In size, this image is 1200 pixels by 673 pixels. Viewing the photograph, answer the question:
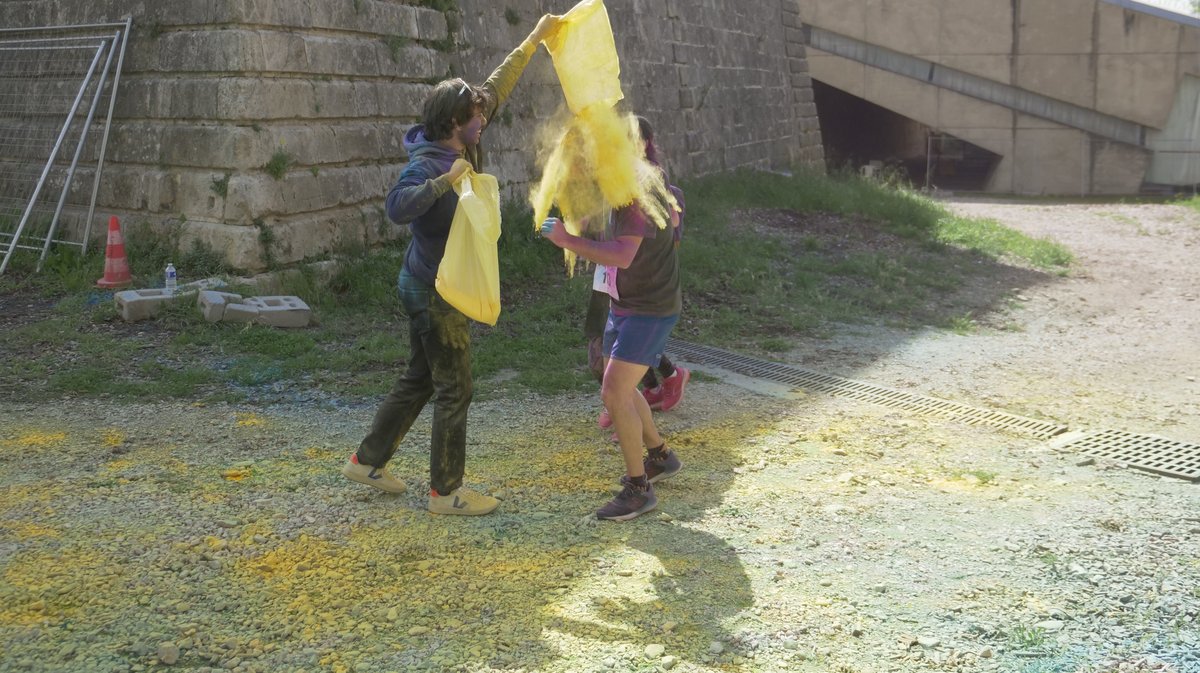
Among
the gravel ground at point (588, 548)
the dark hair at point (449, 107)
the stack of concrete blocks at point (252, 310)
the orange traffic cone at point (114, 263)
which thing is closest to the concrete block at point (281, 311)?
the stack of concrete blocks at point (252, 310)

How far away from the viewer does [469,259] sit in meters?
4.01

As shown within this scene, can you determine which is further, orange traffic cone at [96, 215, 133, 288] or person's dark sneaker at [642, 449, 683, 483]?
orange traffic cone at [96, 215, 133, 288]

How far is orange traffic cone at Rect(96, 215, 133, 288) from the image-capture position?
7.85m

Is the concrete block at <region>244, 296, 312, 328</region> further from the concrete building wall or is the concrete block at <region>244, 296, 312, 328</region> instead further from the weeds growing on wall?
the concrete building wall

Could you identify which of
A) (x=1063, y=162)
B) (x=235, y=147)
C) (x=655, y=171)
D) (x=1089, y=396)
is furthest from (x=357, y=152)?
(x=1063, y=162)

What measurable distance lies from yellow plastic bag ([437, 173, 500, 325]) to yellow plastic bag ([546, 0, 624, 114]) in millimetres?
522

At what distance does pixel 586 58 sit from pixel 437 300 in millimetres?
1126

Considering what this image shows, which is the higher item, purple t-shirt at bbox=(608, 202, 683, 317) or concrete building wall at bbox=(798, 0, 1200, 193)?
concrete building wall at bbox=(798, 0, 1200, 193)

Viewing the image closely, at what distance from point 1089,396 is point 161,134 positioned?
6.85 metres

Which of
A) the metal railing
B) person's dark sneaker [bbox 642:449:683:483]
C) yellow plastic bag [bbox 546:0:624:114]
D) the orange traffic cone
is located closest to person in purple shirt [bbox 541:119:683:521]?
person's dark sneaker [bbox 642:449:683:483]

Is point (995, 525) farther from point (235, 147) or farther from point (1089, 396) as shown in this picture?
point (235, 147)

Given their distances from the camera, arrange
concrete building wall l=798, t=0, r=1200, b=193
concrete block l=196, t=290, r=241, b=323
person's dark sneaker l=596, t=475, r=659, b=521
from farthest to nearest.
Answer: concrete building wall l=798, t=0, r=1200, b=193 < concrete block l=196, t=290, r=241, b=323 < person's dark sneaker l=596, t=475, r=659, b=521

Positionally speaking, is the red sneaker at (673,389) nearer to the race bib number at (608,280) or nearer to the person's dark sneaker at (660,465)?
the race bib number at (608,280)

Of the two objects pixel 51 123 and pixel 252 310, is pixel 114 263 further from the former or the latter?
pixel 51 123
